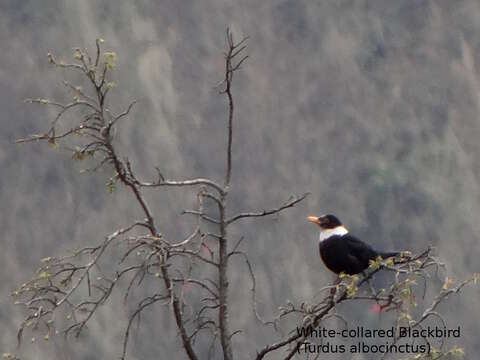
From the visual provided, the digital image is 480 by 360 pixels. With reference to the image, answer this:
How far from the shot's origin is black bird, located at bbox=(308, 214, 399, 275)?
5879 millimetres

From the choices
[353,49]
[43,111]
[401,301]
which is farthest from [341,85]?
[401,301]

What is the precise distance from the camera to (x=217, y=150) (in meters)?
14.8

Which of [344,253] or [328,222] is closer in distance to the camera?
[344,253]

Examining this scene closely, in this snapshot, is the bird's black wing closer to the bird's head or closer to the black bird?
the black bird

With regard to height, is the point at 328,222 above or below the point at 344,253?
above

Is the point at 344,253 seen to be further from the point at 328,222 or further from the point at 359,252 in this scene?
the point at 328,222

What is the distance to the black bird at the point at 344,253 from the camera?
5.88 meters

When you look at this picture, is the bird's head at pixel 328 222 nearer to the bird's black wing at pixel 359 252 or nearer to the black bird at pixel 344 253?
the black bird at pixel 344 253

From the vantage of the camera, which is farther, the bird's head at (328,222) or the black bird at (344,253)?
Result: the bird's head at (328,222)

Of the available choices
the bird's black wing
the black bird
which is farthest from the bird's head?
the bird's black wing

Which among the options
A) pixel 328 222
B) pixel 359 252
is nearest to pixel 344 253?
pixel 359 252

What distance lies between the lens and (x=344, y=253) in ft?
19.6

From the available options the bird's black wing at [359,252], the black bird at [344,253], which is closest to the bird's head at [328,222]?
the black bird at [344,253]

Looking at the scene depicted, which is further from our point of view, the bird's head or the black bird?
the bird's head
